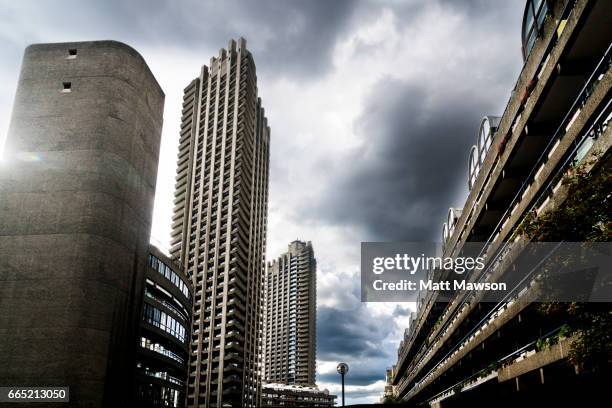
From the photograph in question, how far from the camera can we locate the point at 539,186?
20781mm

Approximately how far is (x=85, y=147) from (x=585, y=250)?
2446 cm

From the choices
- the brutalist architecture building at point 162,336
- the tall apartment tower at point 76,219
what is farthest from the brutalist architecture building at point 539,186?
the brutalist architecture building at point 162,336

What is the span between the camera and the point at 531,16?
2483 centimetres

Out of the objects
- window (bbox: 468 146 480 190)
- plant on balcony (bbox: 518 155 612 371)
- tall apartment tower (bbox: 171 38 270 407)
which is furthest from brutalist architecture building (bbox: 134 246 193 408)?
tall apartment tower (bbox: 171 38 270 407)

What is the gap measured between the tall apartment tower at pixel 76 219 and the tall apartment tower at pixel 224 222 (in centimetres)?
7757

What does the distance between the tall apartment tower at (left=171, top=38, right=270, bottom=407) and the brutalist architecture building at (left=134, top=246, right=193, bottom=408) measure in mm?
→ 48721

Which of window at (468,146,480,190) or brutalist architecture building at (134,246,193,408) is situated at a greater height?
window at (468,146,480,190)

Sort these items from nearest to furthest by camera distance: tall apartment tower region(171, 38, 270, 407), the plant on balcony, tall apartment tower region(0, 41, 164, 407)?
the plant on balcony < tall apartment tower region(0, 41, 164, 407) < tall apartment tower region(171, 38, 270, 407)

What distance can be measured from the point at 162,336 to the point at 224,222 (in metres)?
68.4

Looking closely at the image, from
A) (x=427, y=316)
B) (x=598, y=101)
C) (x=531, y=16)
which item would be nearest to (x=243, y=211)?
(x=427, y=316)

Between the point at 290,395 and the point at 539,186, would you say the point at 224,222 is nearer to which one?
the point at 290,395

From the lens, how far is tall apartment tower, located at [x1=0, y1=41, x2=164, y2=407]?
23.1 meters

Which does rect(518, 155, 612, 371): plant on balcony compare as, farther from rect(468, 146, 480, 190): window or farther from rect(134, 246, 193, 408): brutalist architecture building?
rect(134, 246, 193, 408): brutalist architecture building

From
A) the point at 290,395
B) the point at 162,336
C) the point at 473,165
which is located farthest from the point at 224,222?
the point at 290,395
